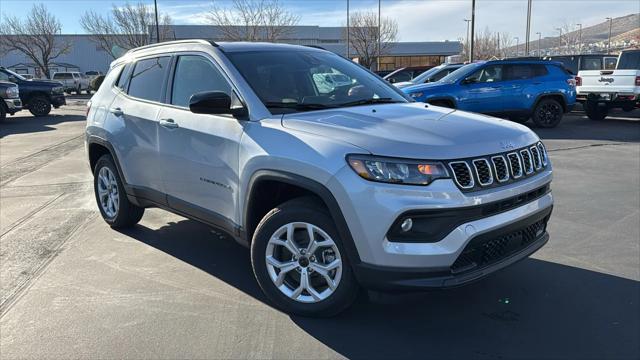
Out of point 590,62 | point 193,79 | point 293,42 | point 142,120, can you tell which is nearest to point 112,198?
point 142,120

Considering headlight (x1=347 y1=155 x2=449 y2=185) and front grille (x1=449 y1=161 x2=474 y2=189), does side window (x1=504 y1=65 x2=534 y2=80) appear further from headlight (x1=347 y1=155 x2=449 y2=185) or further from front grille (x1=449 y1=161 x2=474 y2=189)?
headlight (x1=347 y1=155 x2=449 y2=185)

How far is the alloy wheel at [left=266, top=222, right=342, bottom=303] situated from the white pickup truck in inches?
532

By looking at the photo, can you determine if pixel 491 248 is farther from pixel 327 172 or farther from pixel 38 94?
pixel 38 94

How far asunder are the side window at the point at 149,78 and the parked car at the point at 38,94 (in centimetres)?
1839

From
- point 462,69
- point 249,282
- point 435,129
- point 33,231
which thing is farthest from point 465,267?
point 462,69

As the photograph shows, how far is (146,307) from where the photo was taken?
12.3ft

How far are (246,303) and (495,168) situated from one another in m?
1.96

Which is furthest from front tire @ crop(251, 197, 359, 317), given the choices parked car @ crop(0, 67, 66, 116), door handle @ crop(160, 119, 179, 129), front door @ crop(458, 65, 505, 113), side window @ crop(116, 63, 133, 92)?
parked car @ crop(0, 67, 66, 116)

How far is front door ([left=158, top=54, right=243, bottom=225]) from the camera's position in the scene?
3.85m

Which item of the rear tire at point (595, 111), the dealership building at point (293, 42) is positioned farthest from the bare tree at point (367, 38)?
the rear tire at point (595, 111)

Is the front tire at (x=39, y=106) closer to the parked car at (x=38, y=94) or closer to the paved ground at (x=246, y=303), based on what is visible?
the parked car at (x=38, y=94)

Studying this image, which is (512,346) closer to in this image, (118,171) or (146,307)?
(146,307)

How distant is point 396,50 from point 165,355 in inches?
2707

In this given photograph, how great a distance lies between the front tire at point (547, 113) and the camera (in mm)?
13492
